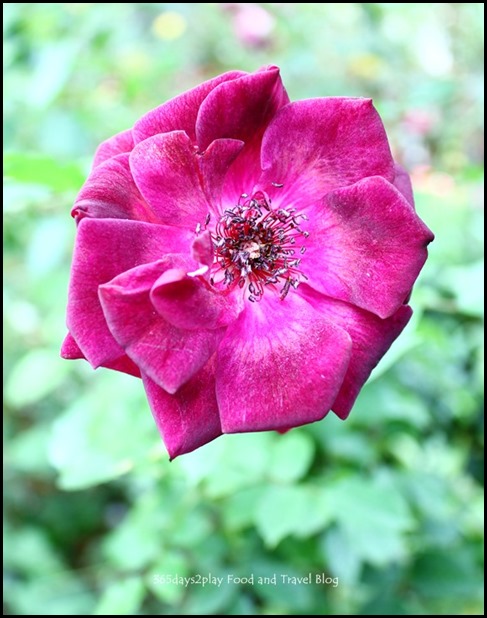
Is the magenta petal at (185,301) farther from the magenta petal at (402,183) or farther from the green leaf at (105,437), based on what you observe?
the green leaf at (105,437)

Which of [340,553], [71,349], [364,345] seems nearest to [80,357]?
[71,349]

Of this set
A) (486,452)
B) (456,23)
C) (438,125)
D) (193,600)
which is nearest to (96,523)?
(193,600)

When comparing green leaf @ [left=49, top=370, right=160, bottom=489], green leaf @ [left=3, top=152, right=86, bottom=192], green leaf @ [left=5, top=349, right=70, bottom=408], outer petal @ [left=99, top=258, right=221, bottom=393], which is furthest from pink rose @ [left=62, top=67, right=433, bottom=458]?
green leaf @ [left=5, top=349, right=70, bottom=408]

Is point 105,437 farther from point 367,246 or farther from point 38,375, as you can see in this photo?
point 367,246

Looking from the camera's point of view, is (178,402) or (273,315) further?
(273,315)

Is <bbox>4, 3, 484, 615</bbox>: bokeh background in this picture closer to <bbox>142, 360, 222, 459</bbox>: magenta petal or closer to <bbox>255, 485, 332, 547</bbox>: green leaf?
<bbox>255, 485, 332, 547</bbox>: green leaf

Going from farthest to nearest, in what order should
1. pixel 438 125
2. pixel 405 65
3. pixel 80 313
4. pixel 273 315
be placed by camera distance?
pixel 405 65 → pixel 438 125 → pixel 273 315 → pixel 80 313

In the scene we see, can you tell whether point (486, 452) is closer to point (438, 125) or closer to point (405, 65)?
point (438, 125)
